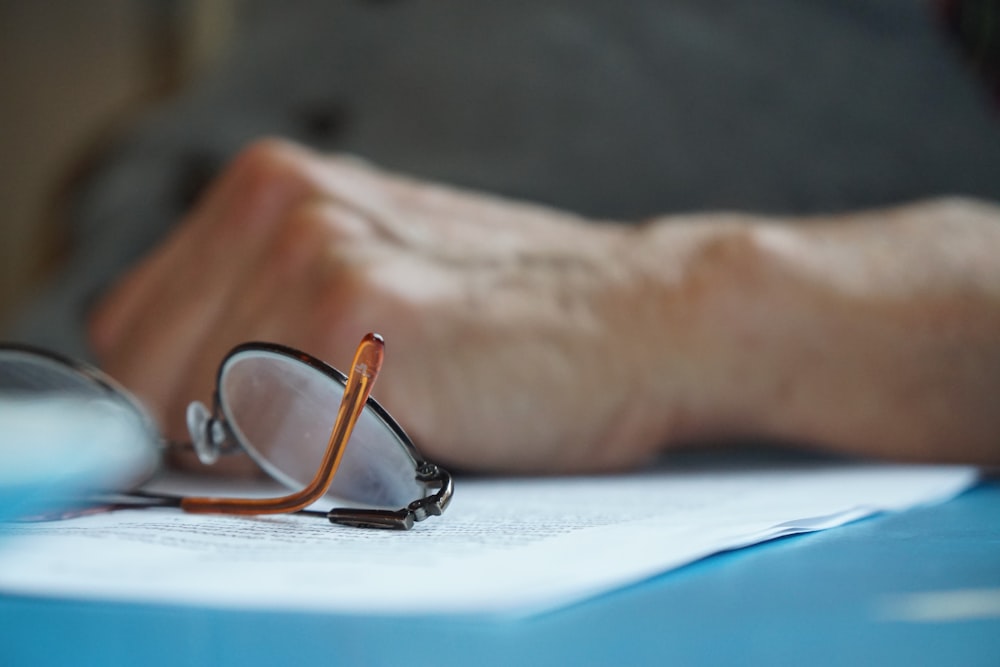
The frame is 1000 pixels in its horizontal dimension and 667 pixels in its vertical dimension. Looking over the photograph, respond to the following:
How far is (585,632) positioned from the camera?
236 millimetres

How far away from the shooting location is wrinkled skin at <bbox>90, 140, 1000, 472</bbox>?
0.55m

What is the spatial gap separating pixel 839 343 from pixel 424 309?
0.84 ft

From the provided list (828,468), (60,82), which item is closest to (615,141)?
(828,468)

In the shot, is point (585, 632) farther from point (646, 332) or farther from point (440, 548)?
point (646, 332)

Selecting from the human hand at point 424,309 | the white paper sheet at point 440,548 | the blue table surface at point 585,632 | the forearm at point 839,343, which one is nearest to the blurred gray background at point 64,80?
the human hand at point 424,309

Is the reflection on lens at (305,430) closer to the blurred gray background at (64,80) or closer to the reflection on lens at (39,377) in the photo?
the reflection on lens at (39,377)

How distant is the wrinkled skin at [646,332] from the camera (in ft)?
1.82

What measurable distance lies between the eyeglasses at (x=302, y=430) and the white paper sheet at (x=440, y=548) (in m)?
0.01

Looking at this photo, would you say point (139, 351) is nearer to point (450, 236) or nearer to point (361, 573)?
point (450, 236)

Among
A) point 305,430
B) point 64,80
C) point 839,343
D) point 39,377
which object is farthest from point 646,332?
point 64,80

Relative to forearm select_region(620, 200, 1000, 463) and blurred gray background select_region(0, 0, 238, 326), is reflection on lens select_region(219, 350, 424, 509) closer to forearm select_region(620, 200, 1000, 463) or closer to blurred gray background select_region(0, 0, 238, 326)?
forearm select_region(620, 200, 1000, 463)

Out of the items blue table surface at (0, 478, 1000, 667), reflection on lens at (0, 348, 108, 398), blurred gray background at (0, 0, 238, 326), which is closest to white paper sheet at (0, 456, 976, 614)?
blue table surface at (0, 478, 1000, 667)

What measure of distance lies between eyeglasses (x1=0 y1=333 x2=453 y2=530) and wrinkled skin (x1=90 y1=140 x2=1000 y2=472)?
9 cm

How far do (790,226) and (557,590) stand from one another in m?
0.46
